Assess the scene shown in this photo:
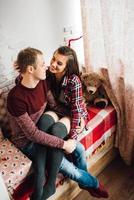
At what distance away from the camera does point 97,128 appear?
1.74 m

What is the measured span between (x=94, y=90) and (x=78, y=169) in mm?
619

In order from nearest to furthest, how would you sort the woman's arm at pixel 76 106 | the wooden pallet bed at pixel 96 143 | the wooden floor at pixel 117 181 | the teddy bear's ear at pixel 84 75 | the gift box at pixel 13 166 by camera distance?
the gift box at pixel 13 166
the woman's arm at pixel 76 106
the wooden pallet bed at pixel 96 143
the wooden floor at pixel 117 181
the teddy bear's ear at pixel 84 75

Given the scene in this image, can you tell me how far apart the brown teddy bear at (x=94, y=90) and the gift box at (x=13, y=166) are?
72 centimetres

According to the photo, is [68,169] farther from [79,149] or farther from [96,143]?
[96,143]

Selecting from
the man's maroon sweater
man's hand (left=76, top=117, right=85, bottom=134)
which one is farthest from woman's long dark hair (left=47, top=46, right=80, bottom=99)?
man's hand (left=76, top=117, right=85, bottom=134)

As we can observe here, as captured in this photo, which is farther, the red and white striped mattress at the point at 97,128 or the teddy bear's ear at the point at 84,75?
the teddy bear's ear at the point at 84,75

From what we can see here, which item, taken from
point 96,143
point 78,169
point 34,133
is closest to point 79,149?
point 78,169

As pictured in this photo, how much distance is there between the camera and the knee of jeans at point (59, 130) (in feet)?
4.77

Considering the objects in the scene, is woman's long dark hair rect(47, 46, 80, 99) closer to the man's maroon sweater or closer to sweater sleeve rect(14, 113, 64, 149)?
the man's maroon sweater

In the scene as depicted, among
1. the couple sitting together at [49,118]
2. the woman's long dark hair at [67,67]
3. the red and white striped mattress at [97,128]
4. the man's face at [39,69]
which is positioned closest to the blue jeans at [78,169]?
the couple sitting together at [49,118]

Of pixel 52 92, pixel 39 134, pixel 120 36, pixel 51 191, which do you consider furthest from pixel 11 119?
pixel 120 36

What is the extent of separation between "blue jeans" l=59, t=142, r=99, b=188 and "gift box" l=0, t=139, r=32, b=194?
23cm

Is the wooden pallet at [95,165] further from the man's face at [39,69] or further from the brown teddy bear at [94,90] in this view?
the man's face at [39,69]

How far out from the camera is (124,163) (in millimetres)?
2031
